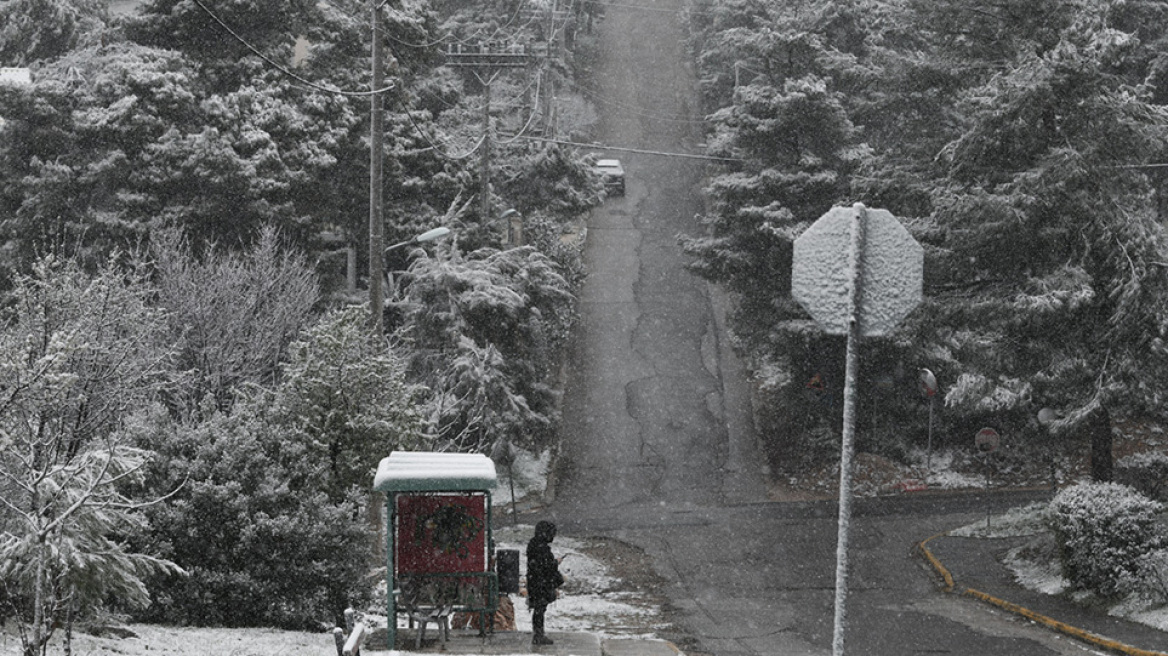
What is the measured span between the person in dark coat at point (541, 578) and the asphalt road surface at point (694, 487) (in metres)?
4.53

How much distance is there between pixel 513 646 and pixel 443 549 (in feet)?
4.65

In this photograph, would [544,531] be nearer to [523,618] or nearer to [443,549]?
[443,549]

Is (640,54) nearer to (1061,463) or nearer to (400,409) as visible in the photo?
(1061,463)

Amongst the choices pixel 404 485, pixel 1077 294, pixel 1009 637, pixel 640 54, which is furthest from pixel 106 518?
pixel 640 54

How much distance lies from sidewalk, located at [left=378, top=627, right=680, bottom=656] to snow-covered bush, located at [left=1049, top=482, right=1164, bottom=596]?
8742 millimetres

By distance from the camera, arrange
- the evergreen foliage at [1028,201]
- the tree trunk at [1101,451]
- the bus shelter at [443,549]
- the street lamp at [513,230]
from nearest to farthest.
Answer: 1. the bus shelter at [443,549]
2. the evergreen foliage at [1028,201]
3. the tree trunk at [1101,451]
4. the street lamp at [513,230]

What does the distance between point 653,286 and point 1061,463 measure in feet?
52.8

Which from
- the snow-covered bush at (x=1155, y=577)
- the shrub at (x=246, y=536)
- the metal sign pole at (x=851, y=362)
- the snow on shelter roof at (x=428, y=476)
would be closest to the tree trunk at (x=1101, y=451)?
the snow-covered bush at (x=1155, y=577)

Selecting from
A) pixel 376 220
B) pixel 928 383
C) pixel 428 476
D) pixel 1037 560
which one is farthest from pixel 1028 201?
pixel 428 476

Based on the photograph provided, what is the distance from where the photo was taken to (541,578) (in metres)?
13.4

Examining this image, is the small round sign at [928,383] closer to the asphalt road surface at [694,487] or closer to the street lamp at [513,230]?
the asphalt road surface at [694,487]

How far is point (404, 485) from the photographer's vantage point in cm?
1232

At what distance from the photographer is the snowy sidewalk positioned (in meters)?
12.9

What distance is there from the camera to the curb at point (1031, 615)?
16.9m
